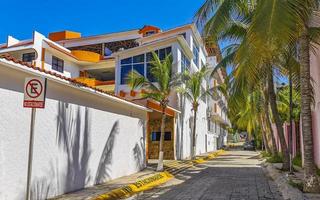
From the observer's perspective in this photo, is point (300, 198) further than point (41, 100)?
Yes

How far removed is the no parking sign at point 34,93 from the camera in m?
6.50

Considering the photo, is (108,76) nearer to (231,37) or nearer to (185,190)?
(231,37)

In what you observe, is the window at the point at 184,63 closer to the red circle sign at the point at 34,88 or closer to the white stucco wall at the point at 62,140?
the white stucco wall at the point at 62,140

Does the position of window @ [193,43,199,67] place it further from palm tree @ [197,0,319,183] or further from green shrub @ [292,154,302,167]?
palm tree @ [197,0,319,183]

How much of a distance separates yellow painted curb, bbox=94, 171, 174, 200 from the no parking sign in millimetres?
4463

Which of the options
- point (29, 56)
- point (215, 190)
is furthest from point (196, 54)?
point (215, 190)

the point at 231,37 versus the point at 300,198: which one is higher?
the point at 231,37

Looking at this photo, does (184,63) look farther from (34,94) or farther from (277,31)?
(34,94)

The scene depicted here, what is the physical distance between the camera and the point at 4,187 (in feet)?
26.9

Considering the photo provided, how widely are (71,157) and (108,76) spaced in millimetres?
34565

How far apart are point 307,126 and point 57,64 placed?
29.9 meters

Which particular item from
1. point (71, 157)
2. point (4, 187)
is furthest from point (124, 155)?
point (4, 187)

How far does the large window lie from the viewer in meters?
29.2

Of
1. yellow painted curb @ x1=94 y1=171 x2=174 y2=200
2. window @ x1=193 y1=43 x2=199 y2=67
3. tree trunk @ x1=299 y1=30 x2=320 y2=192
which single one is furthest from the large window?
tree trunk @ x1=299 y1=30 x2=320 y2=192
